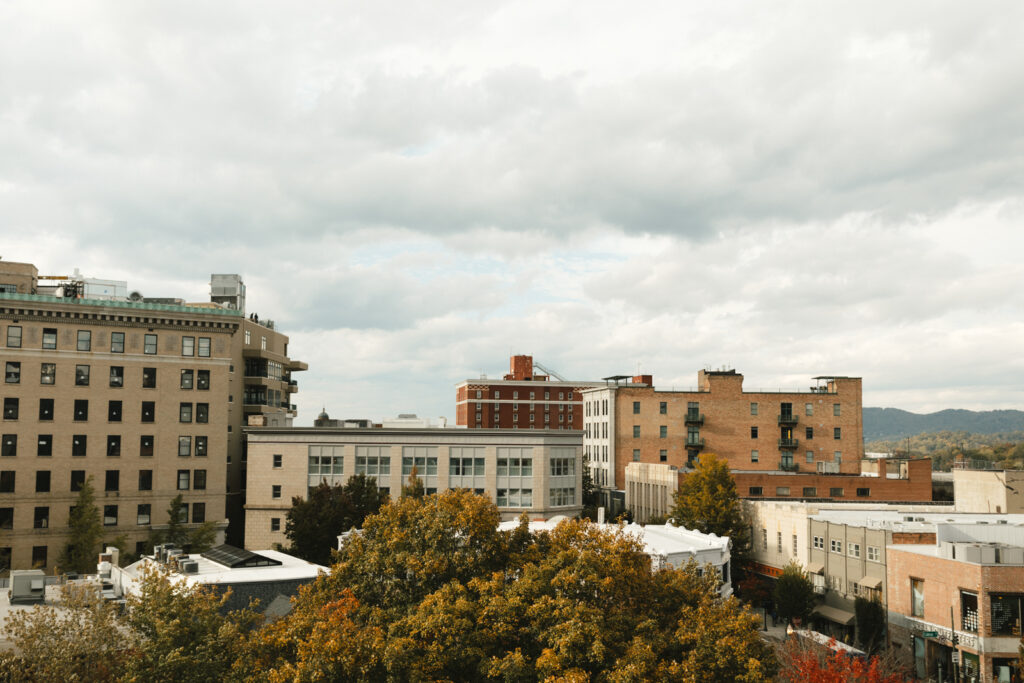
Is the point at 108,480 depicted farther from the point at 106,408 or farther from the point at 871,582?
the point at 871,582

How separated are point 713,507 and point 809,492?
1901 cm

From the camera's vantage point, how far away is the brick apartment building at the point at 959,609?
4122cm

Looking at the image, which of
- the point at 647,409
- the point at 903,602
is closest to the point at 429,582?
the point at 903,602

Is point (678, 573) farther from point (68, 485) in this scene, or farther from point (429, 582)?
point (68, 485)

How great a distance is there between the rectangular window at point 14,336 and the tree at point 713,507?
6050cm

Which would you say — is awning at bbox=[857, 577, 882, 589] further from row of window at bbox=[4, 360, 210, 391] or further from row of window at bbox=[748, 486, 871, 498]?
row of window at bbox=[4, 360, 210, 391]

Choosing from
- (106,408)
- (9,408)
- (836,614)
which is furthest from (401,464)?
(836,614)

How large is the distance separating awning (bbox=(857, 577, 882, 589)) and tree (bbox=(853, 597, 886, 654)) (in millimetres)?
969

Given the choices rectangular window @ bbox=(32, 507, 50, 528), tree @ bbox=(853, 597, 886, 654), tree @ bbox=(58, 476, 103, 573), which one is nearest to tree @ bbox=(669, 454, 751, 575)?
tree @ bbox=(853, 597, 886, 654)

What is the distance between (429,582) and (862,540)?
38.4 metres

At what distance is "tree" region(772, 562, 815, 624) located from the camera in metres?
59.9

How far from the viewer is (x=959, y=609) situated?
43.1 m

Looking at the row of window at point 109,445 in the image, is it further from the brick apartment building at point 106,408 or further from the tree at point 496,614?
the tree at point 496,614

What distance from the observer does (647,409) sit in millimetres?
114250
